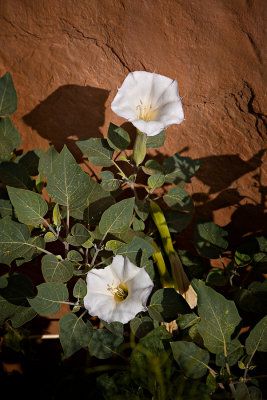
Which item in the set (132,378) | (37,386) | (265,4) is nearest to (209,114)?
(265,4)

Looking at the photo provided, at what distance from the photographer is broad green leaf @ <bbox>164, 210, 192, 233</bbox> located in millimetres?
1107

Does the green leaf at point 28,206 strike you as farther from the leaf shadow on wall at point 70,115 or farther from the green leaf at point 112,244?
the leaf shadow on wall at point 70,115

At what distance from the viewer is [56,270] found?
88 centimetres

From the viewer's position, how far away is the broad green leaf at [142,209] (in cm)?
106

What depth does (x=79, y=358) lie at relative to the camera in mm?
1397

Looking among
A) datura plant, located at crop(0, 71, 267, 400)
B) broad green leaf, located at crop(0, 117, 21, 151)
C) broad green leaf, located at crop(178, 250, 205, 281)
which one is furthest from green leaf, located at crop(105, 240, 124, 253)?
broad green leaf, located at crop(0, 117, 21, 151)

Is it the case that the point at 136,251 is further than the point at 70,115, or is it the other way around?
the point at 70,115

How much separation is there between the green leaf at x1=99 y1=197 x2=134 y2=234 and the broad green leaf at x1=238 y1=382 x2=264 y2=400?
0.49 metres

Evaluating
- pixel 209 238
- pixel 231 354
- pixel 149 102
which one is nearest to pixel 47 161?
pixel 149 102

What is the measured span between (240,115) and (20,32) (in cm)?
68

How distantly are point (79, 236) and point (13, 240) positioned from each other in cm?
18

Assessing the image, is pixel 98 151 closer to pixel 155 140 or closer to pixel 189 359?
pixel 155 140

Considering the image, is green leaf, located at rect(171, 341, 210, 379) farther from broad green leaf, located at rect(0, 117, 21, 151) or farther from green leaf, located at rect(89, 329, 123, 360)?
broad green leaf, located at rect(0, 117, 21, 151)

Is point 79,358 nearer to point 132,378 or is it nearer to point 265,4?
point 132,378
